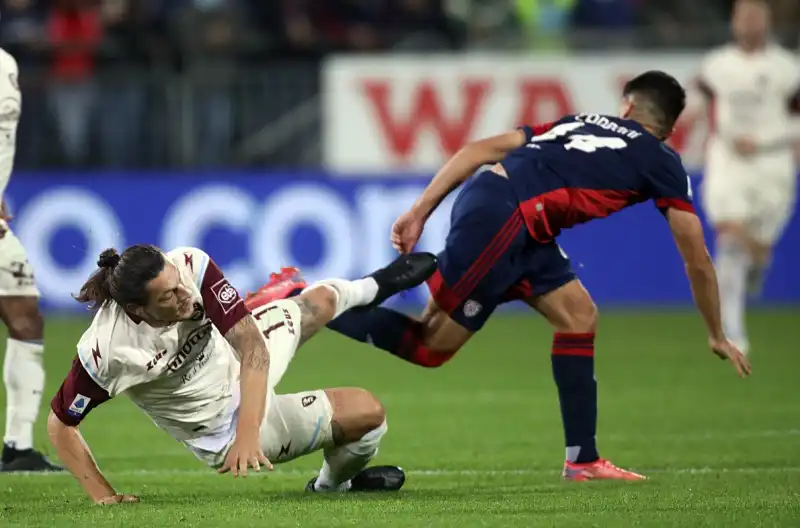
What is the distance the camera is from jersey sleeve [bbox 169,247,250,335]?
5.63 m

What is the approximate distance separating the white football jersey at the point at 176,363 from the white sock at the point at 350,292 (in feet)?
2.34

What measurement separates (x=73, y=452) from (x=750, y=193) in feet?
24.1

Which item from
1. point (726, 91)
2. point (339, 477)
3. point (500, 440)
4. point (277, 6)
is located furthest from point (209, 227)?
point (339, 477)

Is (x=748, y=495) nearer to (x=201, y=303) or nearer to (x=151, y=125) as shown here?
(x=201, y=303)

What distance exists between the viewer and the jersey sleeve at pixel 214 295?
5633mm

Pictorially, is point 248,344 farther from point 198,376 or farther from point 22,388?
point 22,388

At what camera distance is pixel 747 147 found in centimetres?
1161

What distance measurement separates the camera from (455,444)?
791 centimetres

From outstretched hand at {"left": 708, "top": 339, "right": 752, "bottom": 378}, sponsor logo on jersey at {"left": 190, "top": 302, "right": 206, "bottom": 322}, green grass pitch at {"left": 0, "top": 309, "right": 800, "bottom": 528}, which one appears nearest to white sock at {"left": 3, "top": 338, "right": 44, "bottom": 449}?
green grass pitch at {"left": 0, "top": 309, "right": 800, "bottom": 528}

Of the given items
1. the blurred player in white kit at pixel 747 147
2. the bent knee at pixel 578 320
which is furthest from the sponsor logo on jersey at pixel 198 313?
the blurred player in white kit at pixel 747 147

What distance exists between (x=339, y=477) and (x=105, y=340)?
4.39ft

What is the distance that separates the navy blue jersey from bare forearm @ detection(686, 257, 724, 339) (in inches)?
10.6

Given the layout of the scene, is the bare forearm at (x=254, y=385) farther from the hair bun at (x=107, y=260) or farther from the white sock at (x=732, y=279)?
the white sock at (x=732, y=279)

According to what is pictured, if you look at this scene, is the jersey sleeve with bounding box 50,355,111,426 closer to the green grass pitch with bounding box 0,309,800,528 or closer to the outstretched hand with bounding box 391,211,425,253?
the green grass pitch with bounding box 0,309,800,528
